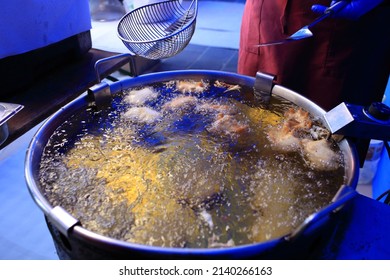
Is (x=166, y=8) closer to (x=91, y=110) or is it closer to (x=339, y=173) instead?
(x=91, y=110)

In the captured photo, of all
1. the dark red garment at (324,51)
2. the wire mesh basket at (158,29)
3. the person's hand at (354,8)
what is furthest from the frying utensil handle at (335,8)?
the wire mesh basket at (158,29)

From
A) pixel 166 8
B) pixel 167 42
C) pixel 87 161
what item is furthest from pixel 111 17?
pixel 87 161

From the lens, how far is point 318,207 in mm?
991

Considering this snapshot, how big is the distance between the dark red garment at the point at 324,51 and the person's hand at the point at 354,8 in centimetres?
10

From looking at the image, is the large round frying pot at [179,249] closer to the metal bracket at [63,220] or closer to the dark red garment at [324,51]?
the metal bracket at [63,220]

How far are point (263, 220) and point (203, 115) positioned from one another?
622 millimetres

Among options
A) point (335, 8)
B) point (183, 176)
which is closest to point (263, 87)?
point (335, 8)

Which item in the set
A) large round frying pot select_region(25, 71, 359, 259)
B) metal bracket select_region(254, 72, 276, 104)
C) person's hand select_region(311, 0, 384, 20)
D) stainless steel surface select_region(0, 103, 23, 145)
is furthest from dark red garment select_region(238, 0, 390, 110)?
stainless steel surface select_region(0, 103, 23, 145)

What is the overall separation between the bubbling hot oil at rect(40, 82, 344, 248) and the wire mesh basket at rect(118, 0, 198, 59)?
0.27m

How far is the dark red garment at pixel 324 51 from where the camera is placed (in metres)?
1.67

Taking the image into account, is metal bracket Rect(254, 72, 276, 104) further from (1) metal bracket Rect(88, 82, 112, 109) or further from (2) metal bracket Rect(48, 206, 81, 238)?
(2) metal bracket Rect(48, 206, 81, 238)

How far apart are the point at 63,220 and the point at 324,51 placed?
1.55 m

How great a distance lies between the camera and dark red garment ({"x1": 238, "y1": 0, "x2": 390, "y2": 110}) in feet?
5.49

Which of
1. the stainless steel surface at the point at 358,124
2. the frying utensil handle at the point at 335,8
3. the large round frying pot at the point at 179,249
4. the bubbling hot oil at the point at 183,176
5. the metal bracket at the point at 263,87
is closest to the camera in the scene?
the large round frying pot at the point at 179,249
